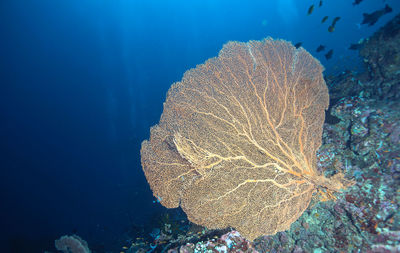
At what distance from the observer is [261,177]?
10.2ft

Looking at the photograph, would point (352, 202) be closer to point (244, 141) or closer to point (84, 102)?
point (244, 141)

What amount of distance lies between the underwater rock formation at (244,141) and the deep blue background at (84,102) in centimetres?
1229

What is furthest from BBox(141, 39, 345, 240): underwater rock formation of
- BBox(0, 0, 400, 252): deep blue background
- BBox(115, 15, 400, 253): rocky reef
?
BBox(0, 0, 400, 252): deep blue background

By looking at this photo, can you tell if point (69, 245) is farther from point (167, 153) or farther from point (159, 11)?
point (159, 11)

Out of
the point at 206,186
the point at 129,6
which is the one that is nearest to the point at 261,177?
the point at 206,186

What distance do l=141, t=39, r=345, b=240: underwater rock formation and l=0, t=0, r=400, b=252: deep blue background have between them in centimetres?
1229

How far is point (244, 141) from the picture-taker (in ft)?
11.0

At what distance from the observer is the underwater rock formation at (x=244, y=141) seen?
9.95ft

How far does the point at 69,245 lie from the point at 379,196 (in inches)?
324

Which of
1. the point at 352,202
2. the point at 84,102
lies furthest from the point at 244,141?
the point at 84,102

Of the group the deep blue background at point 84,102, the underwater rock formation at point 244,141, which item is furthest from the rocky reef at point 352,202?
the deep blue background at point 84,102

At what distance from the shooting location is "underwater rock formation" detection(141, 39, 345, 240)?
303cm

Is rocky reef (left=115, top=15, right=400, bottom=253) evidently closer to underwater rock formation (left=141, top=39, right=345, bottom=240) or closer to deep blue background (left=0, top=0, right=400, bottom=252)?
underwater rock formation (left=141, top=39, right=345, bottom=240)

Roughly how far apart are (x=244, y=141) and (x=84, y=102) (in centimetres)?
6353
